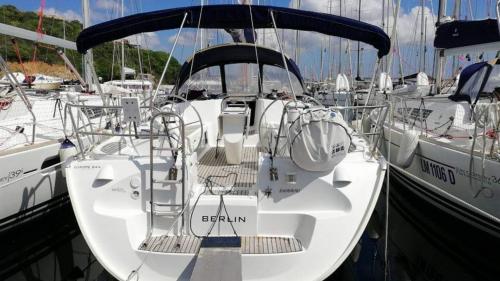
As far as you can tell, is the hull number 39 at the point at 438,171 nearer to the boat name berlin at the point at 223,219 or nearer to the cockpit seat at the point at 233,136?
the cockpit seat at the point at 233,136

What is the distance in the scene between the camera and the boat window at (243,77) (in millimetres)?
7484

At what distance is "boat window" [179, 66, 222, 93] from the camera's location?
293 inches

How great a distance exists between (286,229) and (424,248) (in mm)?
2834

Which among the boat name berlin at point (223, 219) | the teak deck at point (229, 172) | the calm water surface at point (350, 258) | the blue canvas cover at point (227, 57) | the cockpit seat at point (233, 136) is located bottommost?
the calm water surface at point (350, 258)

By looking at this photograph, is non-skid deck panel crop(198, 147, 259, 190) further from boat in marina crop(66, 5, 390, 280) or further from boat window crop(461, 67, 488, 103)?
boat window crop(461, 67, 488, 103)

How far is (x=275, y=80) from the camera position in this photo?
299 inches

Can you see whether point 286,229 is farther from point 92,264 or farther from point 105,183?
point 92,264

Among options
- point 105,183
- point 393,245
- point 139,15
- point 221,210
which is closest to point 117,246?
point 105,183

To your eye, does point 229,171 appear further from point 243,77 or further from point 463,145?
point 463,145

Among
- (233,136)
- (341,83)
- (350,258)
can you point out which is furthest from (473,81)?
(341,83)

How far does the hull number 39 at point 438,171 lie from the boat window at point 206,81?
155 inches

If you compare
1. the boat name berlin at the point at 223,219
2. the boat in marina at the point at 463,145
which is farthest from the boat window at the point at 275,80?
the boat name berlin at the point at 223,219

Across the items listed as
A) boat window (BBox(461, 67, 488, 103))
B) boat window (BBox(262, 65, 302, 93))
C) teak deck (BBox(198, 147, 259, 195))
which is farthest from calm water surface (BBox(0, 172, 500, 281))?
boat window (BBox(262, 65, 302, 93))

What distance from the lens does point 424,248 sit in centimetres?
578
